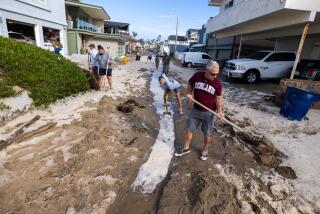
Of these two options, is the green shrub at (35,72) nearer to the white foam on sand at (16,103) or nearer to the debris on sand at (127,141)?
the white foam on sand at (16,103)

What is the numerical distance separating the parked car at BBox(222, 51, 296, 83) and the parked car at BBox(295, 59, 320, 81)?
714 mm

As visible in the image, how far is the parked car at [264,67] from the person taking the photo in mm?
10852

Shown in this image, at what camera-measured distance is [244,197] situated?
2.77m

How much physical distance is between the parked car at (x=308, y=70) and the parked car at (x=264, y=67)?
714 millimetres

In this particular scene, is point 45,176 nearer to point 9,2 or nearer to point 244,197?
point 244,197

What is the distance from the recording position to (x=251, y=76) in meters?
11.1

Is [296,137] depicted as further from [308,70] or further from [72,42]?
[72,42]

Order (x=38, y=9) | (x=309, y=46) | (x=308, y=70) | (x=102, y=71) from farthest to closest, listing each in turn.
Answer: (x=309, y=46) → (x=38, y=9) → (x=308, y=70) → (x=102, y=71)

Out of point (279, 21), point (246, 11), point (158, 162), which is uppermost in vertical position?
point (246, 11)

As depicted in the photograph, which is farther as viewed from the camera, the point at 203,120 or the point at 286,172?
the point at 203,120

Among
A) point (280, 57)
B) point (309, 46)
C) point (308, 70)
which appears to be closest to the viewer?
point (308, 70)

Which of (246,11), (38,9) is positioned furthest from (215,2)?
(38,9)

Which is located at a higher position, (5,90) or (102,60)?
(102,60)

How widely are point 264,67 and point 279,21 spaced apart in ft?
7.77
